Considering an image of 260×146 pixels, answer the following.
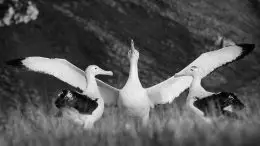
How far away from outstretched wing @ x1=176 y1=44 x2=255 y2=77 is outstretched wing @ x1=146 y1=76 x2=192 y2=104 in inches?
19.1

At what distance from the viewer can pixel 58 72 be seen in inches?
316

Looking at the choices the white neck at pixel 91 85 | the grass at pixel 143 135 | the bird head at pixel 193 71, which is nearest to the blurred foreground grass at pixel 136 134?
the grass at pixel 143 135

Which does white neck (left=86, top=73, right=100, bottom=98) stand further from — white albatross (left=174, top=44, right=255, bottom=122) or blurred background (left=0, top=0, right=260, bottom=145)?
blurred background (left=0, top=0, right=260, bottom=145)

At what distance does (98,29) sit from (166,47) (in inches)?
63.7

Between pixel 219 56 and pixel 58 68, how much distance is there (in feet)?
8.33

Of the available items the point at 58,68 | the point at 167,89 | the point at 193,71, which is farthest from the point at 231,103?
the point at 58,68

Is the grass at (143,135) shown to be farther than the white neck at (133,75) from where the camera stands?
No

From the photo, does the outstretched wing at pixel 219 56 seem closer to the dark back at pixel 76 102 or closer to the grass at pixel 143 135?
the dark back at pixel 76 102

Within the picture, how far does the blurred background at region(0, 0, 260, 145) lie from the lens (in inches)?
448

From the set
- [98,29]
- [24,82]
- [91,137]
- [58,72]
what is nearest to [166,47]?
[98,29]

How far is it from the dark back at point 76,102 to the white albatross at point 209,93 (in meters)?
1.19

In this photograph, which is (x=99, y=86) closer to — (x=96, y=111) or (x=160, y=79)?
(x=96, y=111)

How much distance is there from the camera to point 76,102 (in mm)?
5770

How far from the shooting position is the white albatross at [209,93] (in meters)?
5.48
